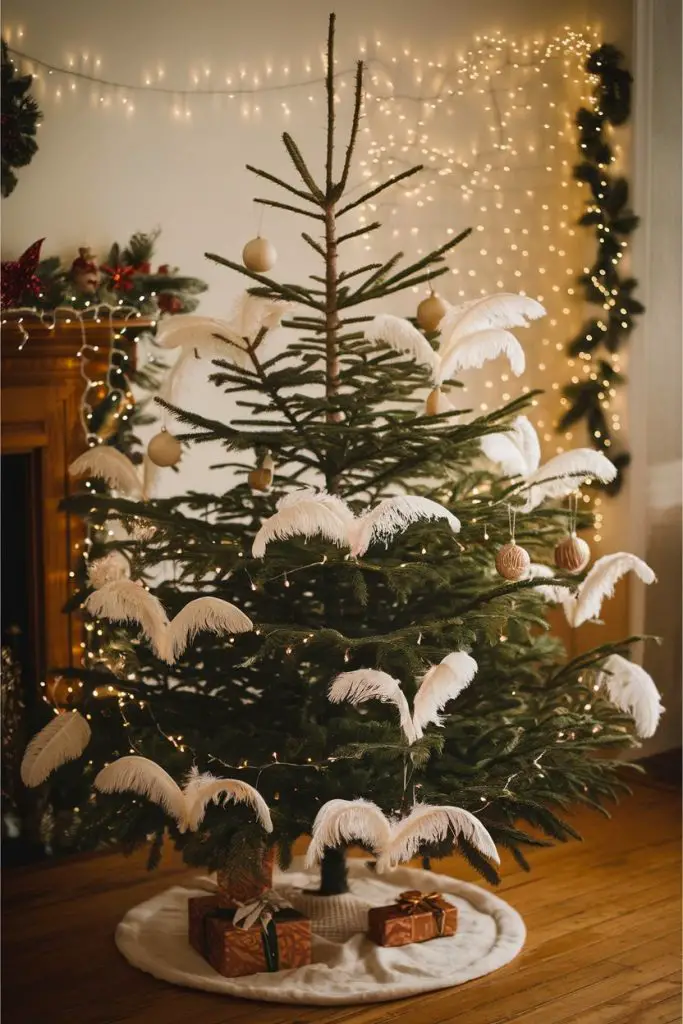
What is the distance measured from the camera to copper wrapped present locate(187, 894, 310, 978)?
9.89ft

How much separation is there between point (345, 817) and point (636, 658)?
7.35ft

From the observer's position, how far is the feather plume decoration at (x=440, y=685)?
270 cm

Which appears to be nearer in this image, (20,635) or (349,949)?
(349,949)

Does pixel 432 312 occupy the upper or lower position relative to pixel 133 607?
upper

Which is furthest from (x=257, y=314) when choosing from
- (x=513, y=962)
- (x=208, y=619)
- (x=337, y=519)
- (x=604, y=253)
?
(x=604, y=253)

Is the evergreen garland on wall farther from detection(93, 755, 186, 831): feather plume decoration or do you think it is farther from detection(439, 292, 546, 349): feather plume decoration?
detection(93, 755, 186, 831): feather plume decoration

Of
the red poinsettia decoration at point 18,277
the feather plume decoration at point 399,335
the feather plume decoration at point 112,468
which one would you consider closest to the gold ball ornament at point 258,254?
the feather plume decoration at point 399,335

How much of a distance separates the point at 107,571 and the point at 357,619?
1.97 feet

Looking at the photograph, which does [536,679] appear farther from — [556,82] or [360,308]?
[556,82]

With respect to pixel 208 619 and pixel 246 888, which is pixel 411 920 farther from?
pixel 208 619

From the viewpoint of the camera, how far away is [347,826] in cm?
271

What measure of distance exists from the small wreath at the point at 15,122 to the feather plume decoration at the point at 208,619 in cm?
159

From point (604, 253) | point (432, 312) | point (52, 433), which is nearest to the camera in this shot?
point (432, 312)

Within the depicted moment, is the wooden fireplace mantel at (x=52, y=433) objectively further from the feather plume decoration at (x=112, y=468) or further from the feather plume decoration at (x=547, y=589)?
the feather plume decoration at (x=547, y=589)
